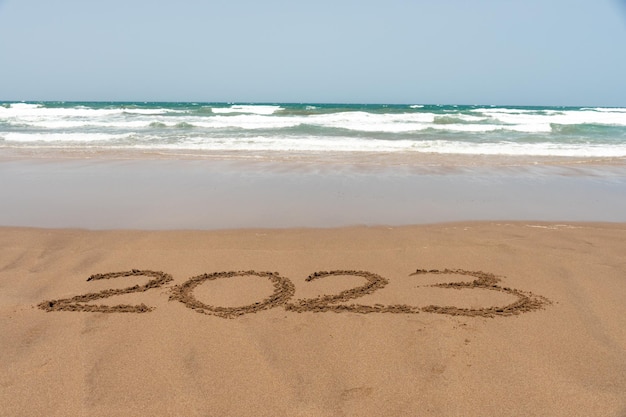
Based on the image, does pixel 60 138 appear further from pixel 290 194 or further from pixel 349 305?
pixel 349 305

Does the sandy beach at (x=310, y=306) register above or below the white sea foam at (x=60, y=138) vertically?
below

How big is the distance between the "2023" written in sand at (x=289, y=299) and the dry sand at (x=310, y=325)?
0.02 meters

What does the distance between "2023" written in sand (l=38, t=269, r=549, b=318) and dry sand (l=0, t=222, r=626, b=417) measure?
0.02 metres

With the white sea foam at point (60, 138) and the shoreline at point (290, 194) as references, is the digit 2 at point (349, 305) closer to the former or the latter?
the shoreline at point (290, 194)

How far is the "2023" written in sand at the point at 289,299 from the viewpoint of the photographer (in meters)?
3.35

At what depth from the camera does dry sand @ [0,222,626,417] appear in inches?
94.4

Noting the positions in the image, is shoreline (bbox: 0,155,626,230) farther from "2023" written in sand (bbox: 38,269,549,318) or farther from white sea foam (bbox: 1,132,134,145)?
white sea foam (bbox: 1,132,134,145)

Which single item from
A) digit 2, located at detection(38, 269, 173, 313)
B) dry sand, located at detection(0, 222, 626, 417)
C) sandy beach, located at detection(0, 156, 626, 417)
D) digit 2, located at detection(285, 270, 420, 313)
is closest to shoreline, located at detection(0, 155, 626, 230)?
sandy beach, located at detection(0, 156, 626, 417)

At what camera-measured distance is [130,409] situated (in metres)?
2.31

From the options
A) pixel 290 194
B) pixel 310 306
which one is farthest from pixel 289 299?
pixel 290 194

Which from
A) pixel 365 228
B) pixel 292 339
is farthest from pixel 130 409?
pixel 365 228

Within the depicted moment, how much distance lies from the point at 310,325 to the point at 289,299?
1.42ft

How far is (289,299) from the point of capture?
3.54 metres

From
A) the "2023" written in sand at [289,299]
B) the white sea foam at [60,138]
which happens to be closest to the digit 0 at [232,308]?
the "2023" written in sand at [289,299]
